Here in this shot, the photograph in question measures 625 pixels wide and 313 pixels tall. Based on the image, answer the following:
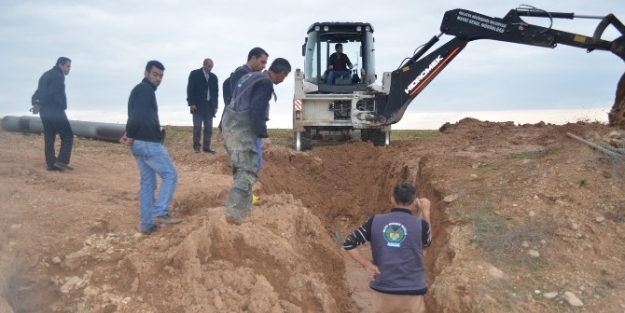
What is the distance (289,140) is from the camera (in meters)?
17.1

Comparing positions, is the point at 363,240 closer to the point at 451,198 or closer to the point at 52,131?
the point at 451,198

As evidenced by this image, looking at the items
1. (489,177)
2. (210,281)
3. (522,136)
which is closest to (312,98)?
(522,136)

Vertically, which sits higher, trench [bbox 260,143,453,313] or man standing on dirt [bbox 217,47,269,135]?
man standing on dirt [bbox 217,47,269,135]

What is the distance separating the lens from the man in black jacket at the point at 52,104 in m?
8.75

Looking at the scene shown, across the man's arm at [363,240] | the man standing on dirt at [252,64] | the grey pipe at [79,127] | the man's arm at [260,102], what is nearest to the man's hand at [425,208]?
the man's arm at [363,240]

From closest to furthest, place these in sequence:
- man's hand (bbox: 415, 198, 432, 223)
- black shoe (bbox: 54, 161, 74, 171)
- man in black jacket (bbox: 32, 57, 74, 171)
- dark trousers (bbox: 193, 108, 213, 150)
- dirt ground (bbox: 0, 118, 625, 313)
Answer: man's hand (bbox: 415, 198, 432, 223) → dirt ground (bbox: 0, 118, 625, 313) → man in black jacket (bbox: 32, 57, 74, 171) → black shoe (bbox: 54, 161, 74, 171) → dark trousers (bbox: 193, 108, 213, 150)

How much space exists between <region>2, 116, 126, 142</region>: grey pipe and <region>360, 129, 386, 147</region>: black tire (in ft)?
19.0

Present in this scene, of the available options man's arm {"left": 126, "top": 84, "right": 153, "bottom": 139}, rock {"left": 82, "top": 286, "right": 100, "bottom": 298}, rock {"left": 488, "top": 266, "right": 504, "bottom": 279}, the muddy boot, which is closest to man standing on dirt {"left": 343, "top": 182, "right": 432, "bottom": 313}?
rock {"left": 488, "top": 266, "right": 504, "bottom": 279}

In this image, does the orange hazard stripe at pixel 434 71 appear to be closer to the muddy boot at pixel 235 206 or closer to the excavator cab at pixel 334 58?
the excavator cab at pixel 334 58

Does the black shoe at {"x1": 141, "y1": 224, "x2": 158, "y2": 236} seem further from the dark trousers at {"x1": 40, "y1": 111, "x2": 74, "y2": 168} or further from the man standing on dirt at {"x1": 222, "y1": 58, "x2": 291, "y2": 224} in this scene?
the dark trousers at {"x1": 40, "y1": 111, "x2": 74, "y2": 168}

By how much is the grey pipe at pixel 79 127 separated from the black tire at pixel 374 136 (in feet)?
19.0

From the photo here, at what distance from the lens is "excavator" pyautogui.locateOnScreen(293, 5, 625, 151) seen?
10922 millimetres

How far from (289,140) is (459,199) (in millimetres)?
9794

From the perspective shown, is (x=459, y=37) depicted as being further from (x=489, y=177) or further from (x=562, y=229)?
(x=562, y=229)
